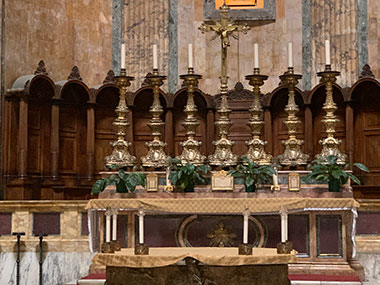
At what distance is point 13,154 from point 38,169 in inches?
24.3

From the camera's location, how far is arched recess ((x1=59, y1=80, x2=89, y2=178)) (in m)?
14.3

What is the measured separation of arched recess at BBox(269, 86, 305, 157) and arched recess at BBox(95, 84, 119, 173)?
3263 mm

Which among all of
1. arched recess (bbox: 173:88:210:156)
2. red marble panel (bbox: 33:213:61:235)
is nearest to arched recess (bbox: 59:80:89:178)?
arched recess (bbox: 173:88:210:156)

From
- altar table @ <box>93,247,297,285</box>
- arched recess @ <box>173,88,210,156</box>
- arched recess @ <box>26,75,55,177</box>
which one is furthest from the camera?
arched recess @ <box>173,88,210,156</box>

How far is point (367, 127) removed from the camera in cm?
1405

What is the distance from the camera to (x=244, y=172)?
9.76m

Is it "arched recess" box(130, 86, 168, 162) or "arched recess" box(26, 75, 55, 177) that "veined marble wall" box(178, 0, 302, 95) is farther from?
"arched recess" box(26, 75, 55, 177)

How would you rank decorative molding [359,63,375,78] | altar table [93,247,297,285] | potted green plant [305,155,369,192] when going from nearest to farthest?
altar table [93,247,297,285]
potted green plant [305,155,369,192]
decorative molding [359,63,375,78]

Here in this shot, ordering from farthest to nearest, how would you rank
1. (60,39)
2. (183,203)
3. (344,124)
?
1. (60,39)
2. (344,124)
3. (183,203)

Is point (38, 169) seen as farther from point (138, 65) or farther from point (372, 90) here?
point (372, 90)

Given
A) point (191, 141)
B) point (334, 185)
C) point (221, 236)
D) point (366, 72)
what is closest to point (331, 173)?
point (334, 185)

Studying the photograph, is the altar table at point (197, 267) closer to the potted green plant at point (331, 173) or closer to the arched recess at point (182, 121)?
the potted green plant at point (331, 173)

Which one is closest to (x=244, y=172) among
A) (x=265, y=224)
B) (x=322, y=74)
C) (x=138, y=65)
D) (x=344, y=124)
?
(x=265, y=224)

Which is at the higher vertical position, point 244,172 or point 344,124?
point 344,124
